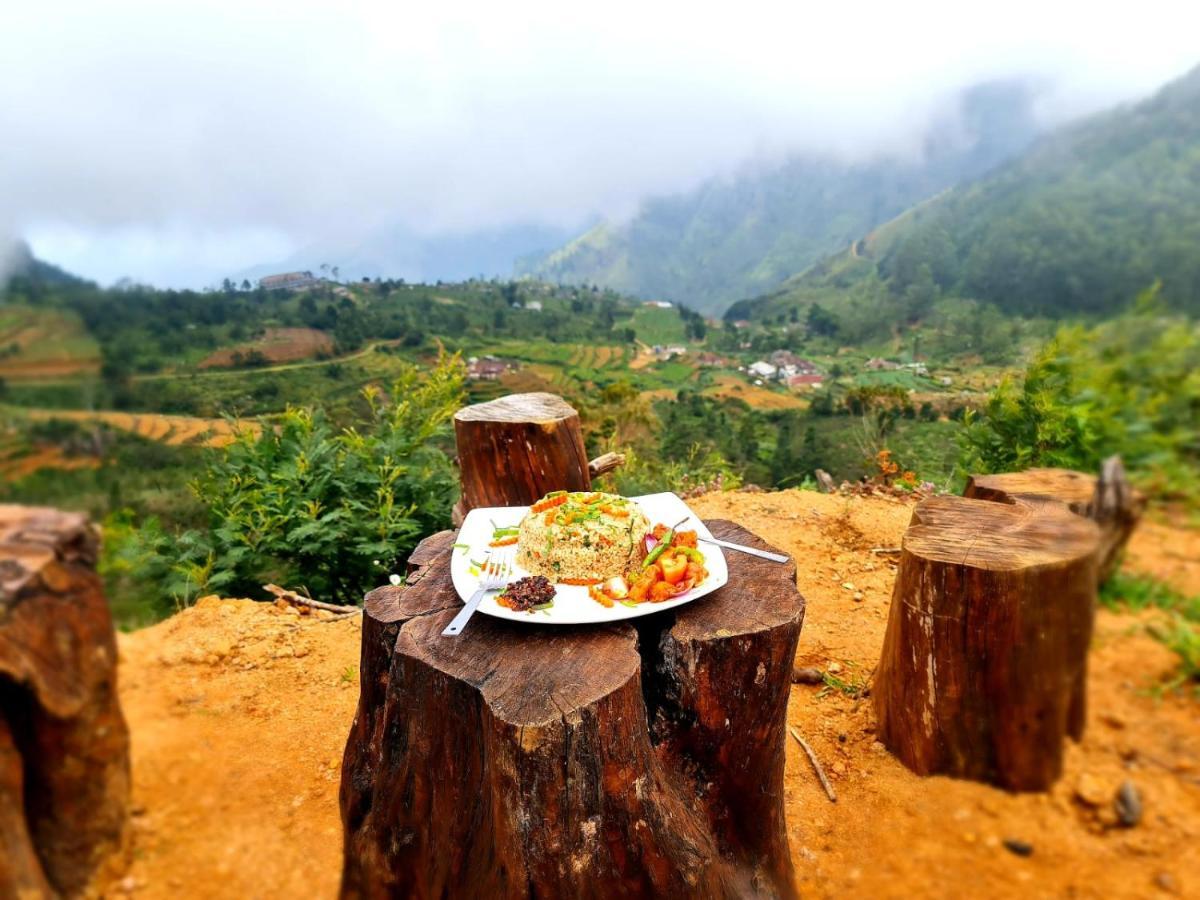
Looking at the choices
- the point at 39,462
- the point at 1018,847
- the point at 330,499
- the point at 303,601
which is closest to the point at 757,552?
the point at 1018,847

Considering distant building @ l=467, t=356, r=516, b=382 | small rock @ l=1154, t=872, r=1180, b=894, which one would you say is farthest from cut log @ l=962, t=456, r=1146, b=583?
distant building @ l=467, t=356, r=516, b=382

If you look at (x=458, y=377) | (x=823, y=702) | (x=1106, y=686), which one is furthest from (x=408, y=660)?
(x=458, y=377)

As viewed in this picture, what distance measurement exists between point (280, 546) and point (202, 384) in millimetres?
4303

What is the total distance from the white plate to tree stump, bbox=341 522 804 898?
0.45 ft

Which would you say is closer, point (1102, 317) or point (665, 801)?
point (1102, 317)

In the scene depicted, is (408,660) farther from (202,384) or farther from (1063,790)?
(1063,790)

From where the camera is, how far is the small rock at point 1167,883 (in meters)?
1.07

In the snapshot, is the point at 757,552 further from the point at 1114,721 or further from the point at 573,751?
the point at 1114,721

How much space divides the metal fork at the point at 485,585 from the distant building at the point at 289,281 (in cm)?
129

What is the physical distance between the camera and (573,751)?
2.02m

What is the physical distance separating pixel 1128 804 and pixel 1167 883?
14cm

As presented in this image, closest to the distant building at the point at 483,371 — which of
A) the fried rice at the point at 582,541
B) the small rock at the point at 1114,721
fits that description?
the fried rice at the point at 582,541

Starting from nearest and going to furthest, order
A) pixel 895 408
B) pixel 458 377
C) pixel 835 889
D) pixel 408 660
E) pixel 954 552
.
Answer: pixel 954 552, pixel 835 889, pixel 408 660, pixel 895 408, pixel 458 377

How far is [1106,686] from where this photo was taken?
1100mm
